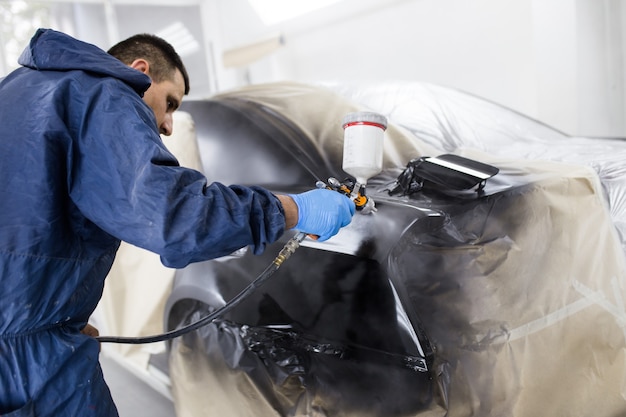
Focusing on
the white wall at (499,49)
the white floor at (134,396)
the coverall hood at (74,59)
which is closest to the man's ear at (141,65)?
the coverall hood at (74,59)

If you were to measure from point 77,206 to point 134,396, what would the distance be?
179 centimetres

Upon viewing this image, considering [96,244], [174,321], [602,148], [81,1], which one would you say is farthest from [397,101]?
[81,1]

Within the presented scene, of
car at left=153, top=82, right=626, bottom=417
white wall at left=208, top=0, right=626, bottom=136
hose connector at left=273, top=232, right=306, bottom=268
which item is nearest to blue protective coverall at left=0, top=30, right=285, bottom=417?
hose connector at left=273, top=232, right=306, bottom=268

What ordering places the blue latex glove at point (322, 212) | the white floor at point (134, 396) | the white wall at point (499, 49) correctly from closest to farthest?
1. the blue latex glove at point (322, 212)
2. the white floor at point (134, 396)
3. the white wall at point (499, 49)

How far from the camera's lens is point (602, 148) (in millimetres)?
2018

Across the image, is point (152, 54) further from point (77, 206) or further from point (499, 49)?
point (499, 49)

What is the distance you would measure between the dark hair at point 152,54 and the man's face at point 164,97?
0.06 feet

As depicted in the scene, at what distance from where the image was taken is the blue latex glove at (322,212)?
3.88 ft

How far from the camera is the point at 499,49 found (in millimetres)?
4516

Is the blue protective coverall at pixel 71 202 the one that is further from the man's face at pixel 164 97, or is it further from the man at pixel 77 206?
the man's face at pixel 164 97

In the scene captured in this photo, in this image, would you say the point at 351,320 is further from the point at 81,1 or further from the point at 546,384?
the point at 81,1

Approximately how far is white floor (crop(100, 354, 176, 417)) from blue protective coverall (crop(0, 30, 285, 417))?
1297 millimetres

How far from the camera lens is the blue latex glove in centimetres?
118

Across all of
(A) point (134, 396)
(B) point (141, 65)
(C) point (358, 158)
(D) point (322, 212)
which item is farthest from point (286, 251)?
(A) point (134, 396)
